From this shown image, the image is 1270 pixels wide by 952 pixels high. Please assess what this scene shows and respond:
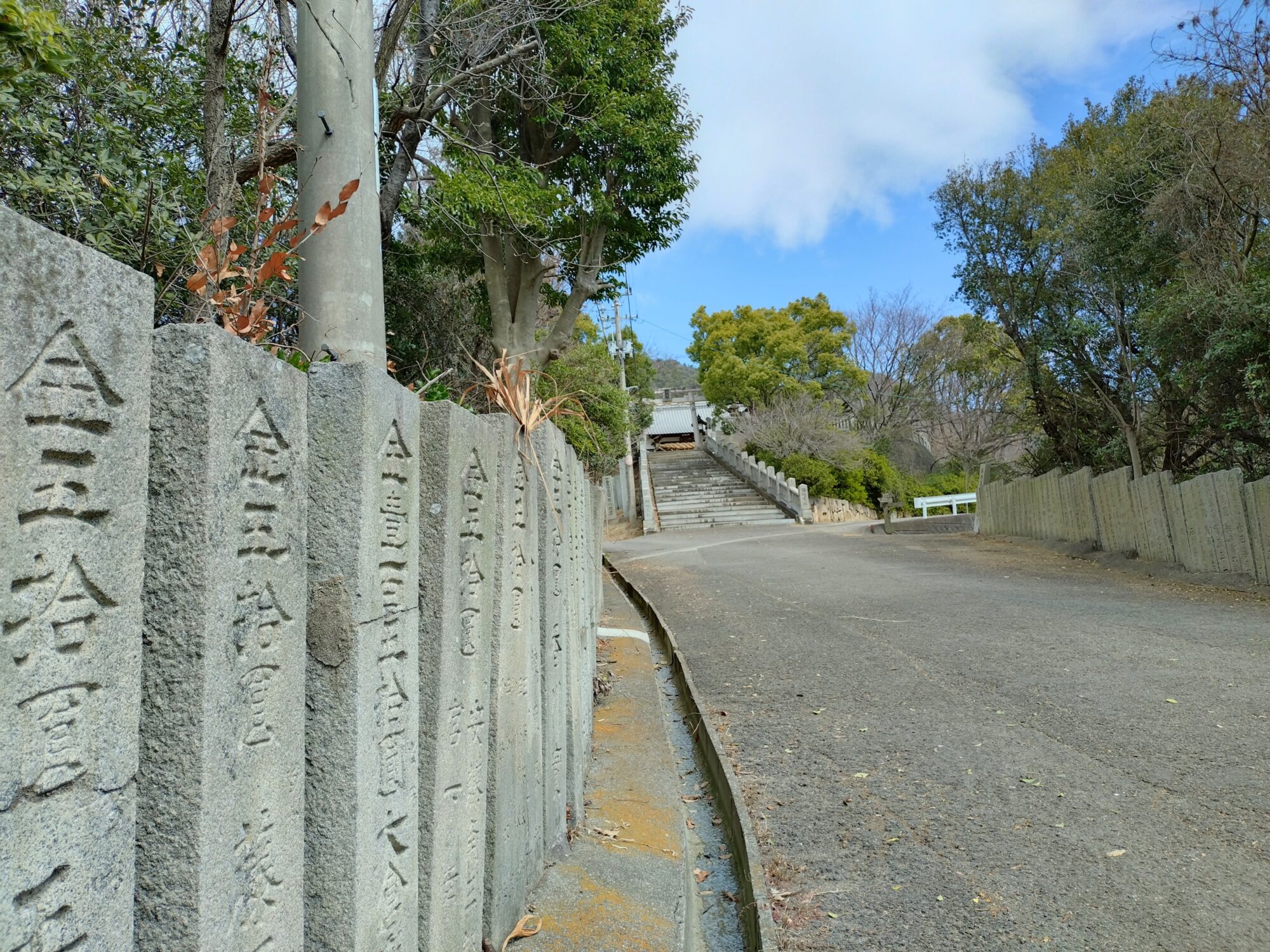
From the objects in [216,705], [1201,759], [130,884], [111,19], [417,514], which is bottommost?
[1201,759]

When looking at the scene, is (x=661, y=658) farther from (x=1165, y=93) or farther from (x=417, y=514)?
(x=1165, y=93)

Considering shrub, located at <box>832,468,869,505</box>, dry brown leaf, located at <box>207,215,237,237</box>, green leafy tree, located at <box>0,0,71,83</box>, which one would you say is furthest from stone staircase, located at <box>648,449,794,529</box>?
dry brown leaf, located at <box>207,215,237,237</box>

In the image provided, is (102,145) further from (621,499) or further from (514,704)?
(621,499)

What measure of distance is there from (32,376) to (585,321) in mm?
31763

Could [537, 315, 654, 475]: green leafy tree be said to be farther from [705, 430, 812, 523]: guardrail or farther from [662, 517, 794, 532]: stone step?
[705, 430, 812, 523]: guardrail

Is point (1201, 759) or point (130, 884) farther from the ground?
point (130, 884)

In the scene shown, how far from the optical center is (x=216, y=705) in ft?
4.53

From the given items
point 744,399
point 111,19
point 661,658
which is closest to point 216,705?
point 111,19

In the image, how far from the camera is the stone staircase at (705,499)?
27.2 meters

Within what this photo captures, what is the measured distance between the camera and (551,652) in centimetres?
356

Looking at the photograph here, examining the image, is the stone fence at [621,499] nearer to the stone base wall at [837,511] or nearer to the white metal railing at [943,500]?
the stone base wall at [837,511]

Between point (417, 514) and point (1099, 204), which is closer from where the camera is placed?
point (417, 514)

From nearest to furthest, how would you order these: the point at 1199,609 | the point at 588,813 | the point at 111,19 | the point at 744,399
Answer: the point at 588,813, the point at 111,19, the point at 1199,609, the point at 744,399

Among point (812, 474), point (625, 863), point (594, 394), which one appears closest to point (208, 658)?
point (625, 863)
